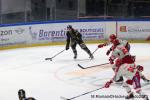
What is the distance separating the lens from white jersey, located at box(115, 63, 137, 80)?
8961mm

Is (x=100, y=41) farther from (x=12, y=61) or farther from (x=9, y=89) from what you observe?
(x=9, y=89)

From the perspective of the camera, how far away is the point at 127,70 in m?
9.07

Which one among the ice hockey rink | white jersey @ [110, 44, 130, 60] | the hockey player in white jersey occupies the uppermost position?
white jersey @ [110, 44, 130, 60]

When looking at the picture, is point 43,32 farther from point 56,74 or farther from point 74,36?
point 56,74

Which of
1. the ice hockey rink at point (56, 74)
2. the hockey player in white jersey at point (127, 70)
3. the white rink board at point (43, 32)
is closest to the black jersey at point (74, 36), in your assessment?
the ice hockey rink at point (56, 74)

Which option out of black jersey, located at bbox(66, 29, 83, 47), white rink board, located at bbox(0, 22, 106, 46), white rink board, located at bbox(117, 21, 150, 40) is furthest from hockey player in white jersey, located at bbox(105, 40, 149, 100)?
white rink board, located at bbox(117, 21, 150, 40)

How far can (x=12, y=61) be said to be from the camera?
14.3 meters

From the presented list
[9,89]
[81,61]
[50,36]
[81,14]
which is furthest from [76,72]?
[81,14]

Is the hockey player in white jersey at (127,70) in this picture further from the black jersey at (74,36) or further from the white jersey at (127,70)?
the black jersey at (74,36)

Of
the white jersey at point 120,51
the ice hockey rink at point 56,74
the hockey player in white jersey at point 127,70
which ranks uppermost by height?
the white jersey at point 120,51

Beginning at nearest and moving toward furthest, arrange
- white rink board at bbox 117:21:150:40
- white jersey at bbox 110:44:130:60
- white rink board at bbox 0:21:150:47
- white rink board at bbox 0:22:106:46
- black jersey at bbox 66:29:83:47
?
white jersey at bbox 110:44:130:60 → black jersey at bbox 66:29:83:47 → white rink board at bbox 0:22:106:46 → white rink board at bbox 0:21:150:47 → white rink board at bbox 117:21:150:40

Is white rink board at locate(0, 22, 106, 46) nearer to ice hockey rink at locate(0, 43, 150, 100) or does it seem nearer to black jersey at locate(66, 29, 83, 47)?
ice hockey rink at locate(0, 43, 150, 100)

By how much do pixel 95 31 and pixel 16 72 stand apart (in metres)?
5.69

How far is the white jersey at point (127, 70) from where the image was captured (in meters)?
8.96
